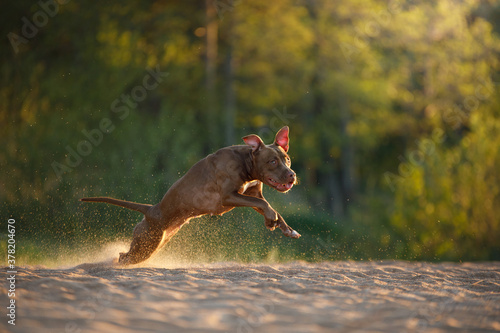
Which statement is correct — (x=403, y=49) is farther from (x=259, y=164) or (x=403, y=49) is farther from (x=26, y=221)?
(x=259, y=164)

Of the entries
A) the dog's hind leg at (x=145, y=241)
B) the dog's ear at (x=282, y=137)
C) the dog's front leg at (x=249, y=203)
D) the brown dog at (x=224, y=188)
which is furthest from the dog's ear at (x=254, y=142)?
the dog's hind leg at (x=145, y=241)

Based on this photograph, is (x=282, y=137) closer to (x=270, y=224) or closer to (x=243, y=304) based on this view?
(x=270, y=224)

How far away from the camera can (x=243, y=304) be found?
513 centimetres

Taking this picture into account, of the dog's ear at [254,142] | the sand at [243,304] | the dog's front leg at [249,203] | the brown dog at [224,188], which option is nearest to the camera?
the sand at [243,304]

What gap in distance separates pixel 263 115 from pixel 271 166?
19.3 meters

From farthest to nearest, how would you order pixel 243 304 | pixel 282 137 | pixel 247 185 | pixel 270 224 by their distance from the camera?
pixel 282 137 → pixel 247 185 → pixel 270 224 → pixel 243 304

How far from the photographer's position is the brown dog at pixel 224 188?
24.4 feet

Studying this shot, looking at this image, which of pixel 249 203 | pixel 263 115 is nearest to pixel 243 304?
pixel 249 203

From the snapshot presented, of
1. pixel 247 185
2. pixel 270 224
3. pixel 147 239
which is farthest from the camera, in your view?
pixel 147 239

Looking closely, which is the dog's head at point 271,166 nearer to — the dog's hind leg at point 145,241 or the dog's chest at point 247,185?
the dog's chest at point 247,185

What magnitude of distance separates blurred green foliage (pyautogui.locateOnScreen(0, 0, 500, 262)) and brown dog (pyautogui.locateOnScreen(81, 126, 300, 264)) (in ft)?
8.82

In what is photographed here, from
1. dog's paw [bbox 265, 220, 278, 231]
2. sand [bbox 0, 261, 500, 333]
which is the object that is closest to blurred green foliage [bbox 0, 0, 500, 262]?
dog's paw [bbox 265, 220, 278, 231]

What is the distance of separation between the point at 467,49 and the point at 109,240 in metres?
21.1

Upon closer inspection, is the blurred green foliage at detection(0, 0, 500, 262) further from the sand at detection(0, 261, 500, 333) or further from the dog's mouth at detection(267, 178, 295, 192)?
the sand at detection(0, 261, 500, 333)
